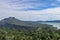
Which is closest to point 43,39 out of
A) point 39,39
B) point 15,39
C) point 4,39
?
point 39,39

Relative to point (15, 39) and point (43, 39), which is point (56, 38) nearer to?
point (43, 39)

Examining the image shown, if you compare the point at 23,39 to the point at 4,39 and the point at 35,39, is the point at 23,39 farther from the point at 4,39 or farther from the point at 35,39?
the point at 4,39

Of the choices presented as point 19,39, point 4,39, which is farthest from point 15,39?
point 4,39

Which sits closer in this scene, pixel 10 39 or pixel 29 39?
pixel 29 39

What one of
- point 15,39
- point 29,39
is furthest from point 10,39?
point 29,39

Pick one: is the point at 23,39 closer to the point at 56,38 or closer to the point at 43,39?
the point at 43,39

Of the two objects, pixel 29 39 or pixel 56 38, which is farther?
pixel 56 38

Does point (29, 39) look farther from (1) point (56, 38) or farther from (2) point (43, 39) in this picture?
(1) point (56, 38)

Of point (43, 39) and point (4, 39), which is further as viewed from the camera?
point (4, 39)
